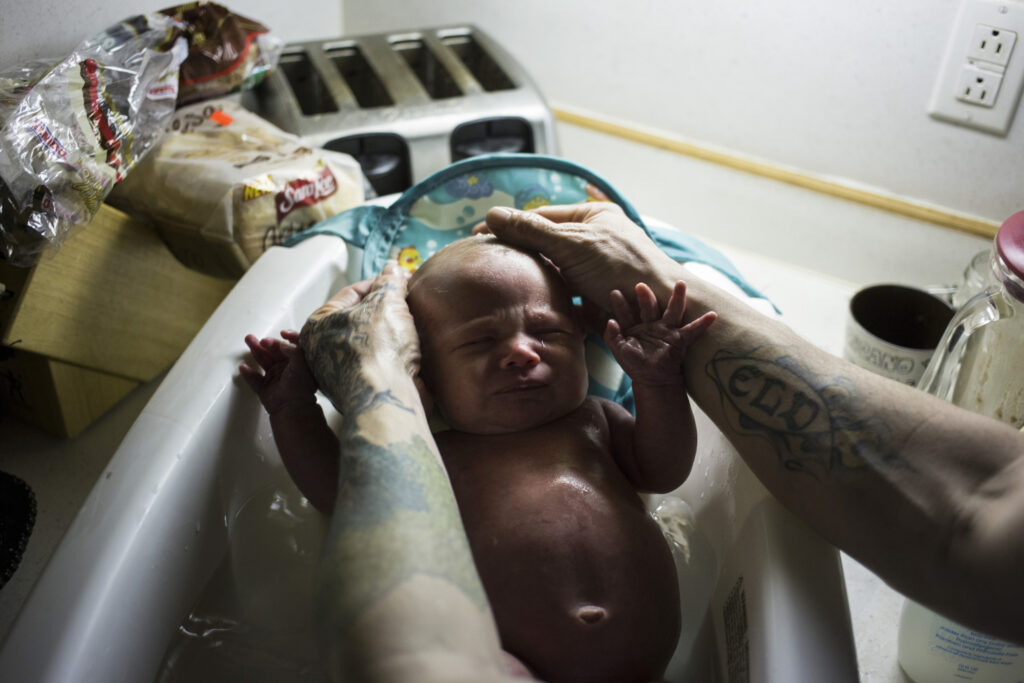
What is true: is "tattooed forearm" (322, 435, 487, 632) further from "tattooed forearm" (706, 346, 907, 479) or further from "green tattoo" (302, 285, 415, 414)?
"tattooed forearm" (706, 346, 907, 479)

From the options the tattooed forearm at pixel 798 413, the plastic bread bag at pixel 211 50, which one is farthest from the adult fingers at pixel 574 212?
the plastic bread bag at pixel 211 50

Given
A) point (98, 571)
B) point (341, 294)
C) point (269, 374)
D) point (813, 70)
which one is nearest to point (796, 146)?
point (813, 70)

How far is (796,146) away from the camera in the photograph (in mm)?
1746

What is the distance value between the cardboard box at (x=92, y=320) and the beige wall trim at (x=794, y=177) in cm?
95

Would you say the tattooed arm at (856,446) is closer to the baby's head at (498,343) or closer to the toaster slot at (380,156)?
the baby's head at (498,343)

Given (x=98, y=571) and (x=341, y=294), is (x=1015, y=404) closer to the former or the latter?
(x=341, y=294)

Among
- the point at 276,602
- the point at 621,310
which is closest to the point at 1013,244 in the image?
the point at 621,310

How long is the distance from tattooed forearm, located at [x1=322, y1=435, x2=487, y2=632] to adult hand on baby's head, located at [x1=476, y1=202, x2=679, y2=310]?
358 mm

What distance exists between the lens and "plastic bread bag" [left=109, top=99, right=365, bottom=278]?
1254 mm

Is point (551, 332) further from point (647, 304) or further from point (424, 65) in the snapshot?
point (424, 65)

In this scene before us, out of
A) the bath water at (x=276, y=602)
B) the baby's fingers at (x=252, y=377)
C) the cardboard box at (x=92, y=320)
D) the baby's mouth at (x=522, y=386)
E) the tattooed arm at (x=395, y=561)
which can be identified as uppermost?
the tattooed arm at (x=395, y=561)

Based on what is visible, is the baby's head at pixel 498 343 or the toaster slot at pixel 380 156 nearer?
the baby's head at pixel 498 343

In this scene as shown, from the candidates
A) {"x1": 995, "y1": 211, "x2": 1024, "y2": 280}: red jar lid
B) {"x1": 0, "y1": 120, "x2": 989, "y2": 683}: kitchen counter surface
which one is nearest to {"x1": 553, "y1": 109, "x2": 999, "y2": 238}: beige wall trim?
{"x1": 0, "y1": 120, "x2": 989, "y2": 683}: kitchen counter surface

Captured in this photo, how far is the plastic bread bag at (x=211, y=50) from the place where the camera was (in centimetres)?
138
